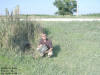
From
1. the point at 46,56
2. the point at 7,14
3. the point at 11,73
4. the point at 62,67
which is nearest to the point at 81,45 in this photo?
the point at 46,56

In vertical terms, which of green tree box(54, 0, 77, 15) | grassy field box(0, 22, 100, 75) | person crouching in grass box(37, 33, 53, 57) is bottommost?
grassy field box(0, 22, 100, 75)

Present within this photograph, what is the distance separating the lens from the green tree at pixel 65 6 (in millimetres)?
46062

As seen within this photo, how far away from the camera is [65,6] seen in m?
46.1

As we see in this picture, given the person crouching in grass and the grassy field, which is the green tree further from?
the person crouching in grass

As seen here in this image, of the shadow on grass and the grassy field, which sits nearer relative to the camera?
the grassy field

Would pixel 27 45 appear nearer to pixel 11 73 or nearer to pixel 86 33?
pixel 11 73

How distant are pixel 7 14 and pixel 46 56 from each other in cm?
203

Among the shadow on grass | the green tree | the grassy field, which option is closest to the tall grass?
the grassy field

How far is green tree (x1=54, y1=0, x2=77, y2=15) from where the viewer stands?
46.1m

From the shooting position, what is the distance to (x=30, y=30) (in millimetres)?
7672

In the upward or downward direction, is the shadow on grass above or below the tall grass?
below

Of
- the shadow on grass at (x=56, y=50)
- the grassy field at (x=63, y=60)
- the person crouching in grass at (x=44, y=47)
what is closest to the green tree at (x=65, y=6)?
the grassy field at (x=63, y=60)

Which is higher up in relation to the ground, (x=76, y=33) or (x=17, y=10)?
(x=17, y=10)

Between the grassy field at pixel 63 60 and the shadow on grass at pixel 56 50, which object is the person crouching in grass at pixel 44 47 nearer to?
the grassy field at pixel 63 60
